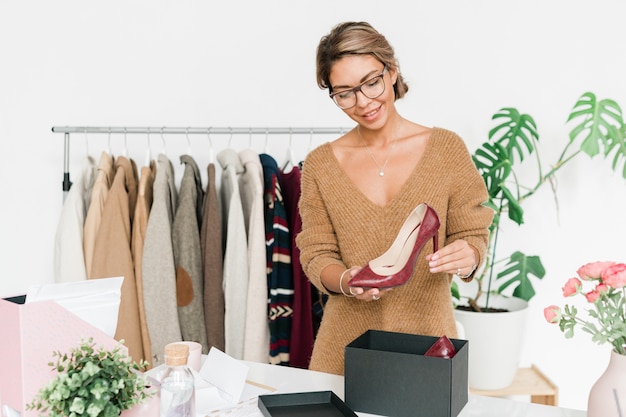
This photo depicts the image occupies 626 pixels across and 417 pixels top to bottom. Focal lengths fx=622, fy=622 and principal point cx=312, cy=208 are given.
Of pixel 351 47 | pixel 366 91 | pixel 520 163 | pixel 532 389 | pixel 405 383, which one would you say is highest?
pixel 351 47

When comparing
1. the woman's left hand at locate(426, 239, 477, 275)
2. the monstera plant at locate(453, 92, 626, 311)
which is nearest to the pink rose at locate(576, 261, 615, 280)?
the woman's left hand at locate(426, 239, 477, 275)

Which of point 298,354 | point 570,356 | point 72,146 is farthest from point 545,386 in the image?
point 72,146

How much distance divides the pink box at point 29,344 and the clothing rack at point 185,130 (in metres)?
1.57

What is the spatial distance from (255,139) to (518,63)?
124cm

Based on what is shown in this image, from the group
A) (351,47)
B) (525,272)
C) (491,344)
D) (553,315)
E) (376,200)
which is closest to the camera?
(553,315)

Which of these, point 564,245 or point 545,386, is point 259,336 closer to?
point 545,386

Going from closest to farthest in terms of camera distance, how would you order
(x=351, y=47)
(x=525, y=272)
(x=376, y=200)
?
(x=351, y=47) < (x=376, y=200) < (x=525, y=272)

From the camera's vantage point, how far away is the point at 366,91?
1.62 metres

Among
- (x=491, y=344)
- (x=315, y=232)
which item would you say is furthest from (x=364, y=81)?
(x=491, y=344)

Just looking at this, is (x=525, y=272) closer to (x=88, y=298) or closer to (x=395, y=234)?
(x=395, y=234)

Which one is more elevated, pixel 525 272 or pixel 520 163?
pixel 520 163

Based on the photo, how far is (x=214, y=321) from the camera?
235 centimetres

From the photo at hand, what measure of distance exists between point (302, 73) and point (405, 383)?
1886mm

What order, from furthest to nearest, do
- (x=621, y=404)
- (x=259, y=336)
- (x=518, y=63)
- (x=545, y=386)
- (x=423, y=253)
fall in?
1. (x=518, y=63)
2. (x=545, y=386)
3. (x=259, y=336)
4. (x=423, y=253)
5. (x=621, y=404)
